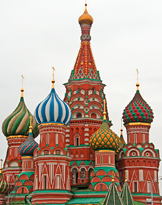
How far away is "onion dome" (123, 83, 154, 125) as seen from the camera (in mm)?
47156

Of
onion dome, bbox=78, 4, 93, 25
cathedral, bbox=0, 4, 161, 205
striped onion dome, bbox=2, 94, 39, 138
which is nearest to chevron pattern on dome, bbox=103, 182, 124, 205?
cathedral, bbox=0, 4, 161, 205

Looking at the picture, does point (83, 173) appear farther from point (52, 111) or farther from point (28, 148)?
point (52, 111)

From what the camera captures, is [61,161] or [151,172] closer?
[61,161]

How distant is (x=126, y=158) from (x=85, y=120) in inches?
188

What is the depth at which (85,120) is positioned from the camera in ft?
156

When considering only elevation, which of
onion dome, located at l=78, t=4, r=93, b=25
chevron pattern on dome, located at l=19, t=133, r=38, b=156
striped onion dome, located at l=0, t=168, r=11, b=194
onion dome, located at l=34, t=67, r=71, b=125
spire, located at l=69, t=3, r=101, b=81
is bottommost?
striped onion dome, located at l=0, t=168, r=11, b=194

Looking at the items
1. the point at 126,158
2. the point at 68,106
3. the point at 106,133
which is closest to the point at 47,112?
the point at 68,106

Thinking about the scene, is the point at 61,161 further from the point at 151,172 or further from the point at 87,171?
the point at 151,172

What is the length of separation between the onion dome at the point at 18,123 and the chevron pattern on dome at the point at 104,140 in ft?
28.7

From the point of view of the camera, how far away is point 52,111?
44094 millimetres

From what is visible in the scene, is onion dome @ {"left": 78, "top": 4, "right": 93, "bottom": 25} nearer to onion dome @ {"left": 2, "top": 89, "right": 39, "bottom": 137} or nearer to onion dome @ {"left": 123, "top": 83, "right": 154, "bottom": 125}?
onion dome @ {"left": 123, "top": 83, "right": 154, "bottom": 125}

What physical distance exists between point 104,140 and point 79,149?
13.0ft

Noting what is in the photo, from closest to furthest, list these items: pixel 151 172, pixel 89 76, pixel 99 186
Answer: pixel 99 186, pixel 151 172, pixel 89 76

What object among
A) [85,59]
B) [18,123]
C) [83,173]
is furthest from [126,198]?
[18,123]
